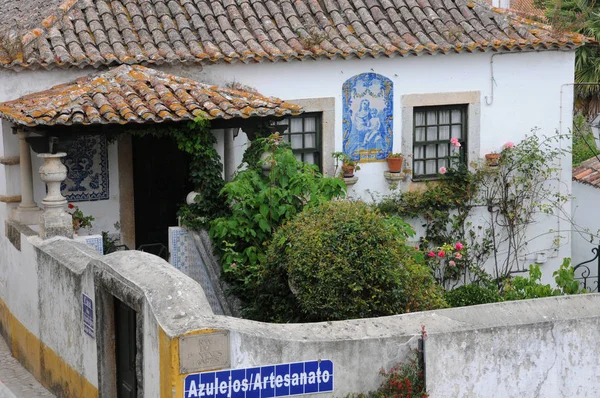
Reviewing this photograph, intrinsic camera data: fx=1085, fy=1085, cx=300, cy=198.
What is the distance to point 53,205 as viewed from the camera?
12.7 m

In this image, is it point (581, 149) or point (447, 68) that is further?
point (581, 149)

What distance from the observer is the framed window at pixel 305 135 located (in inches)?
608

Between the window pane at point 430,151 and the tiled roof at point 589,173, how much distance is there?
2.94 m

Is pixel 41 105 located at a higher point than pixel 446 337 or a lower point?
higher

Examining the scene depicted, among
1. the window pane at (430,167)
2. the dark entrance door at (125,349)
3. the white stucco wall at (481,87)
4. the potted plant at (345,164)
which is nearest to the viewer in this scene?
the dark entrance door at (125,349)

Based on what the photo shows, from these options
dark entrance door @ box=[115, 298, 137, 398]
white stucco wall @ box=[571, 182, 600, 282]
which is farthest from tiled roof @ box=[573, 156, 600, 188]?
dark entrance door @ box=[115, 298, 137, 398]

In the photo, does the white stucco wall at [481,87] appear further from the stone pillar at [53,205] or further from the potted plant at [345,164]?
the stone pillar at [53,205]

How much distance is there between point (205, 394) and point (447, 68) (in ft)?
28.6

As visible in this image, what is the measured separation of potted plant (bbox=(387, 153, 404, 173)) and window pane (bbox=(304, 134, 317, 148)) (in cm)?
111

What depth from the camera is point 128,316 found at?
973 cm

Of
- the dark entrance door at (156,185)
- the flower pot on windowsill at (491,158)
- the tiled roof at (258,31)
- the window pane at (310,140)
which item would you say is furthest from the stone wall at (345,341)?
the flower pot on windowsill at (491,158)

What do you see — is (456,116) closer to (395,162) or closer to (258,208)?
(395,162)

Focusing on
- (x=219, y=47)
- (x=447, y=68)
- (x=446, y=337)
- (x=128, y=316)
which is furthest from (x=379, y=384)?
(x=447, y=68)

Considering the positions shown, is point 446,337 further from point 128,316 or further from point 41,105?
point 41,105
